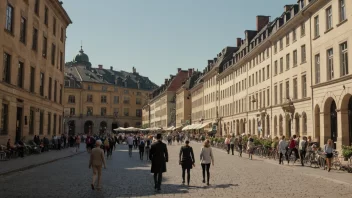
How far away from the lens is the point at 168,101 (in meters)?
118

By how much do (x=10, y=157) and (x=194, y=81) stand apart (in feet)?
277

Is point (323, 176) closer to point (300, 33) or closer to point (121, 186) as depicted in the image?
point (121, 186)

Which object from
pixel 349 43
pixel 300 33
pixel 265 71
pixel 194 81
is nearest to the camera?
pixel 349 43

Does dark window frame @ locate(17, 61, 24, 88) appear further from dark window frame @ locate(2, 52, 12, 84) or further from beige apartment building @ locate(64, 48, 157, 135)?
beige apartment building @ locate(64, 48, 157, 135)

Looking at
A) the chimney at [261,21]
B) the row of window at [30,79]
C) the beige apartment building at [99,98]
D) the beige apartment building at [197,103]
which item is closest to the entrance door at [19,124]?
the row of window at [30,79]

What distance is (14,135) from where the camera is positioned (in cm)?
2973

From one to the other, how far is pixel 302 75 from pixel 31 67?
A: 25.3 metres

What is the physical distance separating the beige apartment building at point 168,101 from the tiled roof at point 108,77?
9.21 meters

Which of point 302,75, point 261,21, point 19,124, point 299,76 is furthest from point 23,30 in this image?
point 261,21

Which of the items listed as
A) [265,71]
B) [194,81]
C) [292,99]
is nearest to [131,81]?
[194,81]

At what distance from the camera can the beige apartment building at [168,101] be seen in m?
119

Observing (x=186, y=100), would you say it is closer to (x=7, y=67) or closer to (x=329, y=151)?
(x=7, y=67)

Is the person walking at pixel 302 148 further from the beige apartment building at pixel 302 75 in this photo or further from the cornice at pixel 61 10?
the cornice at pixel 61 10

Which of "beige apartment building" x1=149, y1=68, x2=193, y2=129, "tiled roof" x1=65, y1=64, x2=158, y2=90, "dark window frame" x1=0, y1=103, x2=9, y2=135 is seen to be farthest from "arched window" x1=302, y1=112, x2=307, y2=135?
"tiled roof" x1=65, y1=64, x2=158, y2=90
